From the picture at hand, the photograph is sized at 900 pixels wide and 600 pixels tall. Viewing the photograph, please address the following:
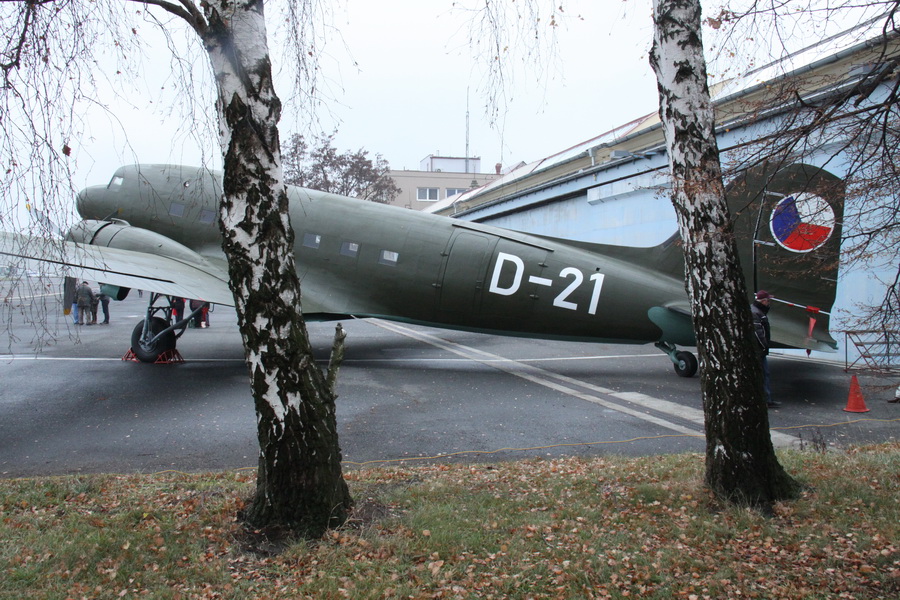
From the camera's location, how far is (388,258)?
12.6 m

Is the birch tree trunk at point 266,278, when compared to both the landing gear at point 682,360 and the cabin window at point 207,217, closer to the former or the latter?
the landing gear at point 682,360

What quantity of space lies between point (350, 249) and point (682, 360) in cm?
731

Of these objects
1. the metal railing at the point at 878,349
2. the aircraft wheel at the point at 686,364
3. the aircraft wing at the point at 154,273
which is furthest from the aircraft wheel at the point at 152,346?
the metal railing at the point at 878,349

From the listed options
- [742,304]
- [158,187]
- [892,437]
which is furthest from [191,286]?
[892,437]

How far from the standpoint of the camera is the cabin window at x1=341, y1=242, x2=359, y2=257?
507 inches

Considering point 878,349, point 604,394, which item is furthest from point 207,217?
point 878,349

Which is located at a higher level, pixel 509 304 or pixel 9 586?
pixel 509 304

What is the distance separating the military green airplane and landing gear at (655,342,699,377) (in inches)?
1.1

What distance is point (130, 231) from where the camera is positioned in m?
13.4

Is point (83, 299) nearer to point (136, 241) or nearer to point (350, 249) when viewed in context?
point (136, 241)

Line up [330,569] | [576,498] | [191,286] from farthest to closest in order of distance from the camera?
[191,286], [576,498], [330,569]

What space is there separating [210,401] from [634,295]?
309 inches

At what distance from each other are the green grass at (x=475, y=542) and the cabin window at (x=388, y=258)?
7.51m

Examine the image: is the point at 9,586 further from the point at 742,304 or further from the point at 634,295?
the point at 634,295
